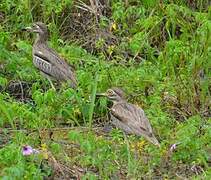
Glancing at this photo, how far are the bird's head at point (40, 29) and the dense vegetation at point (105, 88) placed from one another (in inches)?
7.8

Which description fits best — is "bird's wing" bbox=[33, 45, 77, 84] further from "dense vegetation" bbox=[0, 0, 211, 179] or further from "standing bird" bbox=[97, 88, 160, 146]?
"standing bird" bbox=[97, 88, 160, 146]

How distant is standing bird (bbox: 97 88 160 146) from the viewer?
29.6ft

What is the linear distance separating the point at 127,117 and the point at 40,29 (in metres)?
2.50

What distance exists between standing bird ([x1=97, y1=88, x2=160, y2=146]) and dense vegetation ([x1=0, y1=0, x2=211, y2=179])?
92mm

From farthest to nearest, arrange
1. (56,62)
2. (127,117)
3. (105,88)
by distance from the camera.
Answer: (56,62) → (105,88) → (127,117)

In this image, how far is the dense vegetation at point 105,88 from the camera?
848 cm

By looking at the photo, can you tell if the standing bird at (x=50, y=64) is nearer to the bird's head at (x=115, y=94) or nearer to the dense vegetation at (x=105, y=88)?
the dense vegetation at (x=105, y=88)

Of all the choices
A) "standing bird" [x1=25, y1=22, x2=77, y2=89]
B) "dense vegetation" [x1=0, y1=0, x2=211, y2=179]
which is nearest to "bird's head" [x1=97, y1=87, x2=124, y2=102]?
"dense vegetation" [x1=0, y1=0, x2=211, y2=179]

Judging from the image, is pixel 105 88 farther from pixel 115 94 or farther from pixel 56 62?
pixel 56 62

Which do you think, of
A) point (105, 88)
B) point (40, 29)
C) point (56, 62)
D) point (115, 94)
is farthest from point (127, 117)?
point (40, 29)

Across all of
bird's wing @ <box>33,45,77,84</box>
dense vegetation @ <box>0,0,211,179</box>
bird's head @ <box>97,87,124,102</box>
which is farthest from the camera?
bird's wing @ <box>33,45,77,84</box>

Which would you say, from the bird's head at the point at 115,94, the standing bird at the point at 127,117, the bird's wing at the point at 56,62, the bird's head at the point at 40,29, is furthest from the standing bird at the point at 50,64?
the standing bird at the point at 127,117

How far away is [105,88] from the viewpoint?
1024cm

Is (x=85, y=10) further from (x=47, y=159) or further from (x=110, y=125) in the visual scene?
(x=47, y=159)
